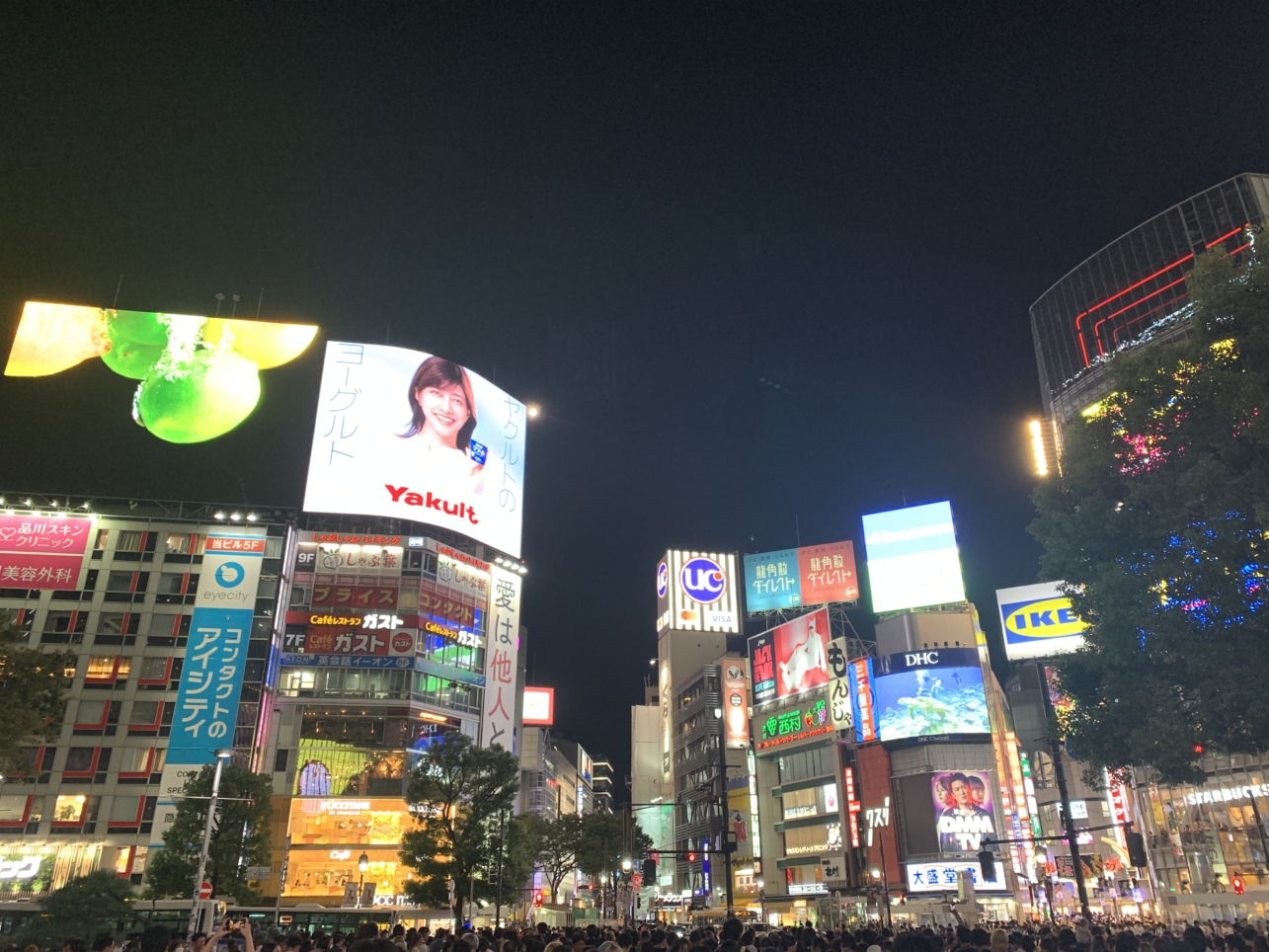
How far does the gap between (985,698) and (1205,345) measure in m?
53.5

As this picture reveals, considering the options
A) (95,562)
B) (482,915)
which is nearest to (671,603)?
(482,915)

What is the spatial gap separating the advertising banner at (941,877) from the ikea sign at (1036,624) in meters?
16.8

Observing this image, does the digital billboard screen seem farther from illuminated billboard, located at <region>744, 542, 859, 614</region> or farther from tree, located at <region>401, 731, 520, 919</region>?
tree, located at <region>401, 731, 520, 919</region>

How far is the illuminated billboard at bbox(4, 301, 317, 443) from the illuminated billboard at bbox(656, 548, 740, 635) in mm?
52084

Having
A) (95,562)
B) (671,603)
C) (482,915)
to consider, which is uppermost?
(671,603)

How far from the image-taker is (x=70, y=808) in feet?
158

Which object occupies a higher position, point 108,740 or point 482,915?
point 108,740

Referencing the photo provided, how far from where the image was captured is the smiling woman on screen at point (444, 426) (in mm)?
59656

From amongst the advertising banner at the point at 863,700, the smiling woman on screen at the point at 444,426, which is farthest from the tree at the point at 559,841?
the smiling woman on screen at the point at 444,426

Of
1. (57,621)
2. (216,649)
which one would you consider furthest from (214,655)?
(57,621)

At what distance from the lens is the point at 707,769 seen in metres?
89.6

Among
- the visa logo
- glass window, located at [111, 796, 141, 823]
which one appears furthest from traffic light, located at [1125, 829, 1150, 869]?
glass window, located at [111, 796, 141, 823]

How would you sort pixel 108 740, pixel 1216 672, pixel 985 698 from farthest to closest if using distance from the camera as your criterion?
pixel 985 698, pixel 108 740, pixel 1216 672

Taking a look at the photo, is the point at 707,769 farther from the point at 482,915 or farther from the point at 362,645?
the point at 362,645
